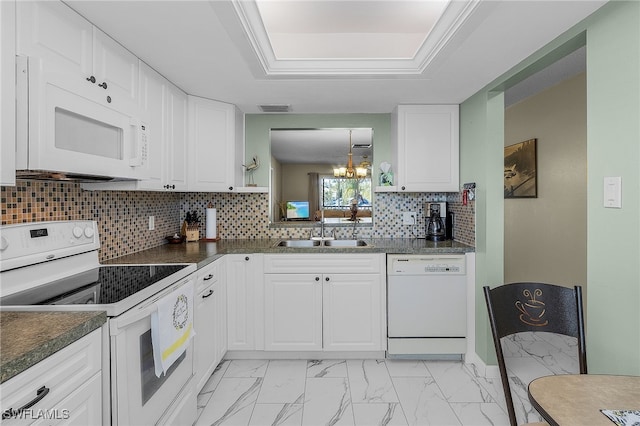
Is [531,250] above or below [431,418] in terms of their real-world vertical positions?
above

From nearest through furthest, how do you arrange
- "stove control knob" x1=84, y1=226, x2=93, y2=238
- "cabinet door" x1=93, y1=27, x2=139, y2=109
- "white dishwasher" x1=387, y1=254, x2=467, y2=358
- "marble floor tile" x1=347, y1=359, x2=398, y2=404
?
"cabinet door" x1=93, y1=27, x2=139, y2=109
"stove control knob" x1=84, y1=226, x2=93, y2=238
"marble floor tile" x1=347, y1=359, x2=398, y2=404
"white dishwasher" x1=387, y1=254, x2=467, y2=358

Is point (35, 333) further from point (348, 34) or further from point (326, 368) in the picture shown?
point (348, 34)

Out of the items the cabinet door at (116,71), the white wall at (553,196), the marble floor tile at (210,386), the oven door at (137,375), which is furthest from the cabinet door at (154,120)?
the white wall at (553,196)

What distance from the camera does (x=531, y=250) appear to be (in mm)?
3689

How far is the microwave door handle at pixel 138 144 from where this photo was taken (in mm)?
1824

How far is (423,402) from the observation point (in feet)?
7.01

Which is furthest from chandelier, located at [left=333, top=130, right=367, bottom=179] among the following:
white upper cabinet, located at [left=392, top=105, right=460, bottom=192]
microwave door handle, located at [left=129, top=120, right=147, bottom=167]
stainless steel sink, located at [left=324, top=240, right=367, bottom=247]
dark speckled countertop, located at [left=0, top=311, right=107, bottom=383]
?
dark speckled countertop, located at [left=0, top=311, right=107, bottom=383]

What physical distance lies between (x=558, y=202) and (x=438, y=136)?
146 centimetres

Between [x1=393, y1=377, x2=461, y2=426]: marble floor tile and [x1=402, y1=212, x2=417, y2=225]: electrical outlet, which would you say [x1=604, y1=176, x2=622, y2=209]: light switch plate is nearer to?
[x1=393, y1=377, x2=461, y2=426]: marble floor tile

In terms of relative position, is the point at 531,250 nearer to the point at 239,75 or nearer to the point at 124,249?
the point at 239,75

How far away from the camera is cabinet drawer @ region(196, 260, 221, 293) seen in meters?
2.11

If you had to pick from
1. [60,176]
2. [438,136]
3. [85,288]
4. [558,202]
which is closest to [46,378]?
[85,288]

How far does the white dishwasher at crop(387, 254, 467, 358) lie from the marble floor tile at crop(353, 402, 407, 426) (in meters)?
0.60

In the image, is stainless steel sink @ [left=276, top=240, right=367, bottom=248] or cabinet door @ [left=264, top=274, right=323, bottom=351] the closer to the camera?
cabinet door @ [left=264, top=274, right=323, bottom=351]
